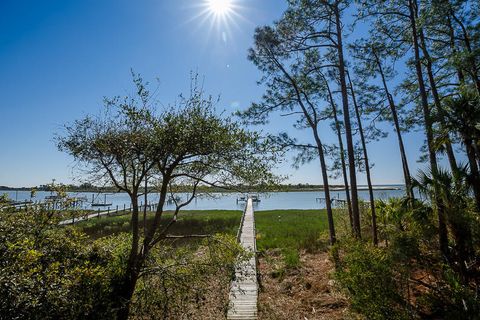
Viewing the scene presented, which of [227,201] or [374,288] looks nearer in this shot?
[374,288]

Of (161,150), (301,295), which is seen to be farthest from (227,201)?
(161,150)

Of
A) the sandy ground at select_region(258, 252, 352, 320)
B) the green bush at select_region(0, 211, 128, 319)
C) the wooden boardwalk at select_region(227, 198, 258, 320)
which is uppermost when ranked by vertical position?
the green bush at select_region(0, 211, 128, 319)

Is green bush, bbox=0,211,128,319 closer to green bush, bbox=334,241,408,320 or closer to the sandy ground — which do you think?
the sandy ground

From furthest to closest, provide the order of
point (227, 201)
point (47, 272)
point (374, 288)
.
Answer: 1. point (227, 201)
2. point (374, 288)
3. point (47, 272)

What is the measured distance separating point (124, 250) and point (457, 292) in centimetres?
719

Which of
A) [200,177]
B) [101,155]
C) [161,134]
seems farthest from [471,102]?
[101,155]

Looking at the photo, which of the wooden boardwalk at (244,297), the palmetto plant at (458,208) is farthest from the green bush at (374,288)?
the wooden boardwalk at (244,297)

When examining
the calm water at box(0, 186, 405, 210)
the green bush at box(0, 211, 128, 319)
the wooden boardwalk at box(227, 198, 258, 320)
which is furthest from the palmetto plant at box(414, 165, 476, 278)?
the green bush at box(0, 211, 128, 319)

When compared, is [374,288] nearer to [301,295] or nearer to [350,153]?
[301,295]

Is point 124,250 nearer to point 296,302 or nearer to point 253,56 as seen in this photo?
point 296,302

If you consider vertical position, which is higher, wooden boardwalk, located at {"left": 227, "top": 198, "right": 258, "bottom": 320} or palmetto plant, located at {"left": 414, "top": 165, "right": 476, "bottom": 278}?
palmetto plant, located at {"left": 414, "top": 165, "right": 476, "bottom": 278}

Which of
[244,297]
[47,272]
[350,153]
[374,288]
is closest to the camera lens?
[47,272]

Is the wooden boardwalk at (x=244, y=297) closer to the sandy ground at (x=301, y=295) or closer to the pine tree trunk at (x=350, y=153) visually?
the sandy ground at (x=301, y=295)

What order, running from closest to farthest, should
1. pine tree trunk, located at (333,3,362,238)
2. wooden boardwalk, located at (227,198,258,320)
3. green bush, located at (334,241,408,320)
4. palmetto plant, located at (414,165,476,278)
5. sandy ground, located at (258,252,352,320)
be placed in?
1. green bush, located at (334,241,408,320)
2. palmetto plant, located at (414,165,476,278)
3. wooden boardwalk, located at (227,198,258,320)
4. sandy ground, located at (258,252,352,320)
5. pine tree trunk, located at (333,3,362,238)
